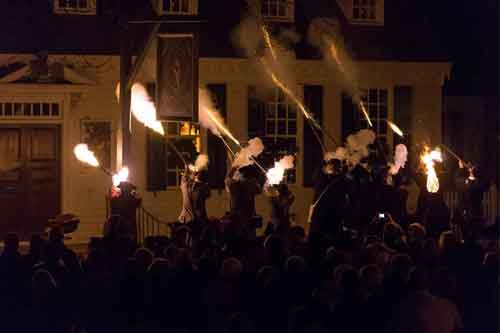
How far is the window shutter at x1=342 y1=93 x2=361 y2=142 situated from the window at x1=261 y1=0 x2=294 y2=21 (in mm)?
2175

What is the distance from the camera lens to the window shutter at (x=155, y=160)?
725 inches

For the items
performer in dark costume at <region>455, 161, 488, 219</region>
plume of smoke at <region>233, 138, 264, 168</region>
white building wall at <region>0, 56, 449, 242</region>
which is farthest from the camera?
white building wall at <region>0, 56, 449, 242</region>

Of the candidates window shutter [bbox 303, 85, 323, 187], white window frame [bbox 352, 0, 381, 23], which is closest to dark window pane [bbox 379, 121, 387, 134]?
window shutter [bbox 303, 85, 323, 187]

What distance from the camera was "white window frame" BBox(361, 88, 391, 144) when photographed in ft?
64.5

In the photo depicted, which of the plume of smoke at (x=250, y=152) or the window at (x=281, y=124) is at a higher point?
the window at (x=281, y=124)

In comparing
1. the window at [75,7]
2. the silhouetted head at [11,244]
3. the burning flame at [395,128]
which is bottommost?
the silhouetted head at [11,244]

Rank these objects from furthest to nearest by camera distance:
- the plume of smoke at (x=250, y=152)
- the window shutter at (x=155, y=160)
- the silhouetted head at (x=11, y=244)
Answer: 1. the window shutter at (x=155, y=160)
2. the plume of smoke at (x=250, y=152)
3. the silhouetted head at (x=11, y=244)

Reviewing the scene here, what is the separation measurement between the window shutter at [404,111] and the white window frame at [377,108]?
20 centimetres

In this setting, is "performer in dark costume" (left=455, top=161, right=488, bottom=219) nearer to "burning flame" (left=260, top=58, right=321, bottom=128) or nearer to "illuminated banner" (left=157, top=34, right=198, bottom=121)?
"burning flame" (left=260, top=58, right=321, bottom=128)

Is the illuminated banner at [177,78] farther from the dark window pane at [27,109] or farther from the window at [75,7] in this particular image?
the window at [75,7]

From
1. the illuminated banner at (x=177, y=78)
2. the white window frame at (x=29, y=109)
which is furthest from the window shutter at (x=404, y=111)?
the illuminated banner at (x=177, y=78)

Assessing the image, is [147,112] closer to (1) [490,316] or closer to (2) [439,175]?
(2) [439,175]

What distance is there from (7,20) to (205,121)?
4.59 metres

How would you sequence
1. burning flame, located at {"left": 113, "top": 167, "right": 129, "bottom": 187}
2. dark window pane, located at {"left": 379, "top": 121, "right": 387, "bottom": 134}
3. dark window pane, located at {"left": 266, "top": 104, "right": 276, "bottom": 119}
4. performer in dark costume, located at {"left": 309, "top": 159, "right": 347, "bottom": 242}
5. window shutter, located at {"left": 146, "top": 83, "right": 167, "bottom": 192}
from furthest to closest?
dark window pane, located at {"left": 379, "top": 121, "right": 387, "bottom": 134} → dark window pane, located at {"left": 266, "top": 104, "right": 276, "bottom": 119} → window shutter, located at {"left": 146, "top": 83, "right": 167, "bottom": 192} → burning flame, located at {"left": 113, "top": 167, "right": 129, "bottom": 187} → performer in dark costume, located at {"left": 309, "top": 159, "right": 347, "bottom": 242}
